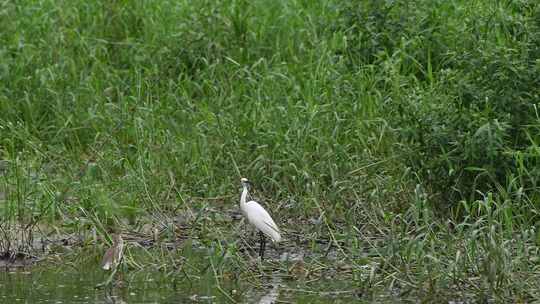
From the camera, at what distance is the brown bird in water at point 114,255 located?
772 centimetres

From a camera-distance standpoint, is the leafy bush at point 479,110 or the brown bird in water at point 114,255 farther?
the leafy bush at point 479,110

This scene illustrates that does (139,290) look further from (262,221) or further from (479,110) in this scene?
(479,110)

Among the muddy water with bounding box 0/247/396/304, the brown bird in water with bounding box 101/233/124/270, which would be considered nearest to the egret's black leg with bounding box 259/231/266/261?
the muddy water with bounding box 0/247/396/304

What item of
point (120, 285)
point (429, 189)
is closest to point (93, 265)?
point (120, 285)

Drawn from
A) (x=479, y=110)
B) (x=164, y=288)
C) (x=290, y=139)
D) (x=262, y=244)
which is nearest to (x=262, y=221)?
(x=262, y=244)

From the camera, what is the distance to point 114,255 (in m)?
7.79

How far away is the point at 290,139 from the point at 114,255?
7.21 feet

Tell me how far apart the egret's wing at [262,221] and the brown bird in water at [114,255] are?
0.90m

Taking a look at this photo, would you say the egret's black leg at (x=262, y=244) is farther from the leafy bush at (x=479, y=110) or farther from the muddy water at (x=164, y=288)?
the leafy bush at (x=479, y=110)

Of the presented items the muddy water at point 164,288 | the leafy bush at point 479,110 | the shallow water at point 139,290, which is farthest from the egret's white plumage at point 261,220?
the leafy bush at point 479,110

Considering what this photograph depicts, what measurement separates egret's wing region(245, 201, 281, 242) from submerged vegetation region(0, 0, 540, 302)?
0.71ft

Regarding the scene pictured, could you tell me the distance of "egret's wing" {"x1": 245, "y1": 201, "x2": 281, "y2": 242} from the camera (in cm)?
825

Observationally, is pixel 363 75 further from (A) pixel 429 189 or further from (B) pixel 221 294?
(B) pixel 221 294

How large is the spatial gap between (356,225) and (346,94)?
1.88 metres
